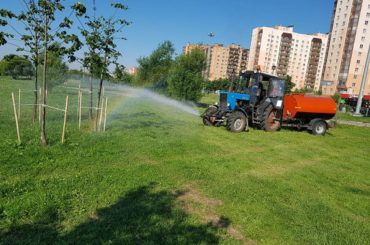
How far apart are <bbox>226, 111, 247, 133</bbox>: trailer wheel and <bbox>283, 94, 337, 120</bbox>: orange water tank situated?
314cm

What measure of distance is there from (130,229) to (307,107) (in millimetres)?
14437

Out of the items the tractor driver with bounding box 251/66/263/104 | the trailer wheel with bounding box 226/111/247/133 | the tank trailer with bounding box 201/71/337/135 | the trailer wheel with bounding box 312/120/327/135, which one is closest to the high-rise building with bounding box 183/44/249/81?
the trailer wheel with bounding box 312/120/327/135

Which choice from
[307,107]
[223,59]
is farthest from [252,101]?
[223,59]

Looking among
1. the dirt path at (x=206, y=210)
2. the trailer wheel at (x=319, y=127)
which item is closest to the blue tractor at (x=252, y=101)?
the trailer wheel at (x=319, y=127)

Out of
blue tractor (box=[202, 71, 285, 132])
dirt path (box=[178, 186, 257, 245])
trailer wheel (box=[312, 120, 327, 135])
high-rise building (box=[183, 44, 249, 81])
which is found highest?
high-rise building (box=[183, 44, 249, 81])

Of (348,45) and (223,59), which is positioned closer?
(348,45)

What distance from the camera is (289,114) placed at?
1723 centimetres

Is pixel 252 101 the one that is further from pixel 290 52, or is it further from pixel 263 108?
pixel 290 52

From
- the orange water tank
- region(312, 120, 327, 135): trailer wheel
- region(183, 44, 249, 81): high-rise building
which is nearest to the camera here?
the orange water tank

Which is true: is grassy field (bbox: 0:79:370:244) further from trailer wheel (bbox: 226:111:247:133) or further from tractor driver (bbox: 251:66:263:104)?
tractor driver (bbox: 251:66:263:104)

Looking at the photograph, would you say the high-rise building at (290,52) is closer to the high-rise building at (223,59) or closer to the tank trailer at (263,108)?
the high-rise building at (223,59)

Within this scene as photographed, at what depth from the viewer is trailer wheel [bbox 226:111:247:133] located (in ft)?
49.8

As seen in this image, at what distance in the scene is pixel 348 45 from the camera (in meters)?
86.1

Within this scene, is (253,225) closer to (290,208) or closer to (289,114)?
(290,208)
